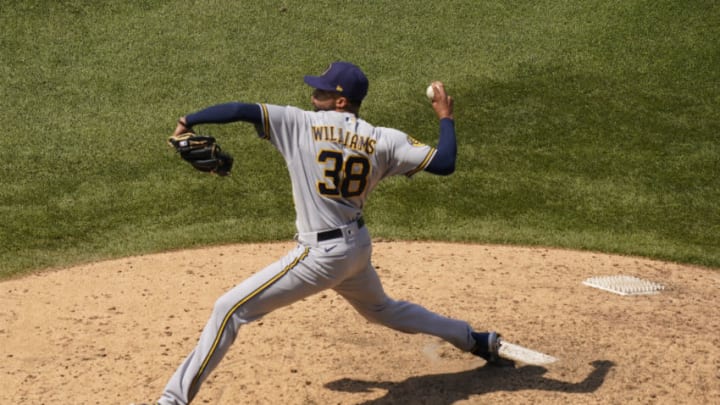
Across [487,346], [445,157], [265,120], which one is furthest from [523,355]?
[265,120]

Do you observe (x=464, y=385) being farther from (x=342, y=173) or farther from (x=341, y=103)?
(x=341, y=103)

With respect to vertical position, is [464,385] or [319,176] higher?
[319,176]

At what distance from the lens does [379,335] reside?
682 centimetres

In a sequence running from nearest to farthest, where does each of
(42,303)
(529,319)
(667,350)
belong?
(667,350), (529,319), (42,303)

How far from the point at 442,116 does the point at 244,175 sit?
222 inches

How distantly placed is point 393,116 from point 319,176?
6.94 m

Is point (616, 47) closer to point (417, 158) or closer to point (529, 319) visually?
point (529, 319)

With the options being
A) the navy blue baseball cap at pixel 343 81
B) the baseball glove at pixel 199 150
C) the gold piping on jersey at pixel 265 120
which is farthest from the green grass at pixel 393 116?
the navy blue baseball cap at pixel 343 81

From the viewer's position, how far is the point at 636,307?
7410mm

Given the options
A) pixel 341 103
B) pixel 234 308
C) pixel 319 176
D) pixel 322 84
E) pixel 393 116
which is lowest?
pixel 234 308

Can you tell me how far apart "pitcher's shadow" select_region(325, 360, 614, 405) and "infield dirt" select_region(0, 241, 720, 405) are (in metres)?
0.01

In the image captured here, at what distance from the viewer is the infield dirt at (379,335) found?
5973 mm

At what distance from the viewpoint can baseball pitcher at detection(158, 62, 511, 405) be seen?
5215mm

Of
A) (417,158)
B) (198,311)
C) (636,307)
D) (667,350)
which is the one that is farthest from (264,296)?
(636,307)
